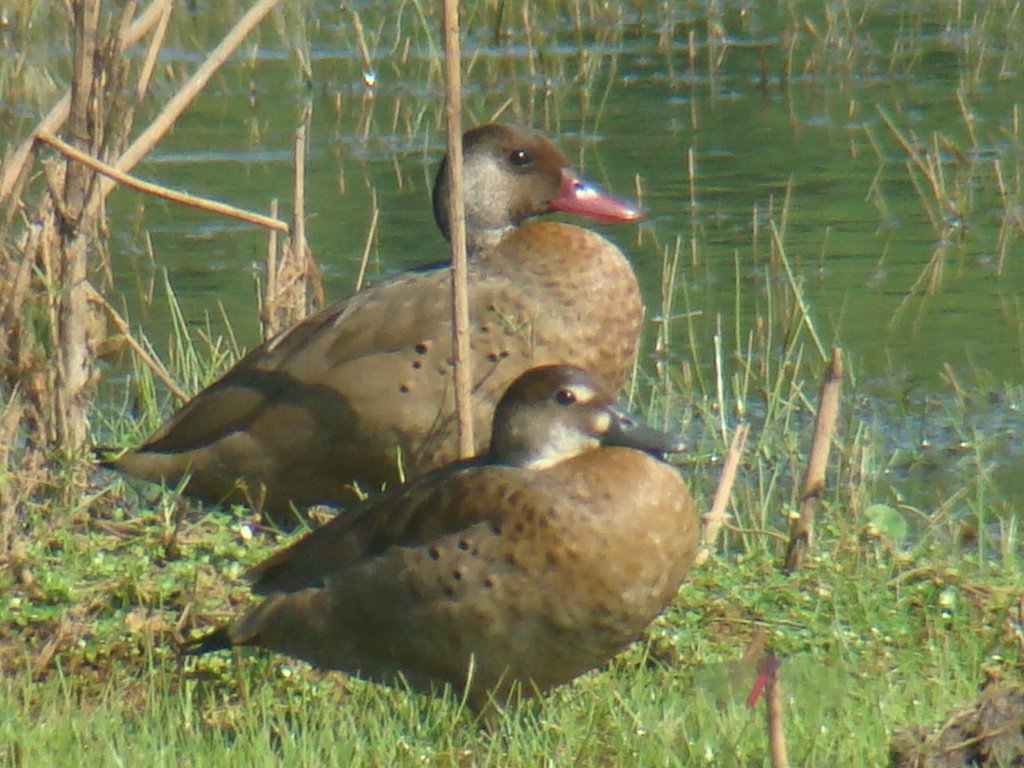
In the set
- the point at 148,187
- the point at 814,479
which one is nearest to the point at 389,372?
the point at 148,187

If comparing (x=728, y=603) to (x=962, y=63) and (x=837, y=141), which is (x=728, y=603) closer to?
(x=837, y=141)

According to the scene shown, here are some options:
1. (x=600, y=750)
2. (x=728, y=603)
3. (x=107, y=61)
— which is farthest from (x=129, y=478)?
(x=600, y=750)

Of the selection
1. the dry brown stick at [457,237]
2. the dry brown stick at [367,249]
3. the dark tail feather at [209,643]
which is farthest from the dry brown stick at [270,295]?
the dark tail feather at [209,643]

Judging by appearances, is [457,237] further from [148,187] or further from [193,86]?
[193,86]

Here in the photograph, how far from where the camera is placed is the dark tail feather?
4812 mm

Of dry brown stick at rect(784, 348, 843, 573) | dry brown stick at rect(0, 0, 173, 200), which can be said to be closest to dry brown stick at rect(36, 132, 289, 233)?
dry brown stick at rect(0, 0, 173, 200)

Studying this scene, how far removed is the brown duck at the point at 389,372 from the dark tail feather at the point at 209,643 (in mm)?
1182

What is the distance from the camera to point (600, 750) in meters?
4.34

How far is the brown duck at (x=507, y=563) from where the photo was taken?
4.46 meters

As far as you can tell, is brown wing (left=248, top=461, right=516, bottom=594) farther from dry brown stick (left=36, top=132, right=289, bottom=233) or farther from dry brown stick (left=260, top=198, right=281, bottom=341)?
dry brown stick (left=260, top=198, right=281, bottom=341)

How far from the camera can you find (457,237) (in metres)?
5.39

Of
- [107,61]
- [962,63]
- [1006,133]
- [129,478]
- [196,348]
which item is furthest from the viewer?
[962,63]

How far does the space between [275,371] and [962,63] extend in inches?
332

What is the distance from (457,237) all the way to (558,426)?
80 centimetres
